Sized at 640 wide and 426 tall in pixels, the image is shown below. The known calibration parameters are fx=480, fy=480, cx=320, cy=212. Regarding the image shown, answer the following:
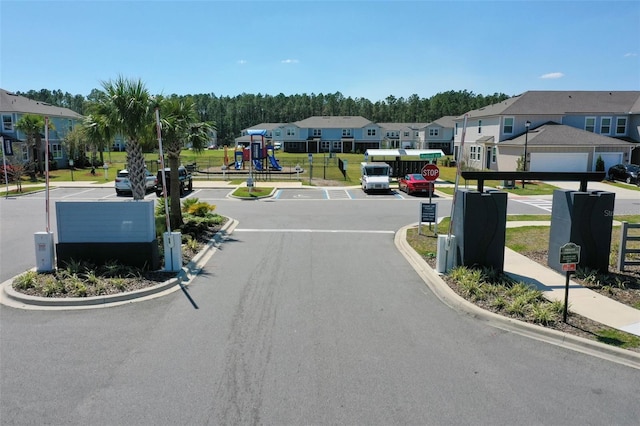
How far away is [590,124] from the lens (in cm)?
4784

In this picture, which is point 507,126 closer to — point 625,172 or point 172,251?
A: point 625,172

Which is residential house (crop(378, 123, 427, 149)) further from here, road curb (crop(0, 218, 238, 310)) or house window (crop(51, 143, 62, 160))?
road curb (crop(0, 218, 238, 310))

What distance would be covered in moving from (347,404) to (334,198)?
77.7 ft

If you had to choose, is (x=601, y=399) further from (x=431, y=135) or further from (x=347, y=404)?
(x=431, y=135)

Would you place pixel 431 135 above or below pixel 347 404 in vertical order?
above

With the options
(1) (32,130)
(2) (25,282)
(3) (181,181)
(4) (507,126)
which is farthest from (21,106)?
(4) (507,126)

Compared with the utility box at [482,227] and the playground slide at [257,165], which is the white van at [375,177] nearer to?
the playground slide at [257,165]

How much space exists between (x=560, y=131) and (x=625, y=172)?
6950 millimetres

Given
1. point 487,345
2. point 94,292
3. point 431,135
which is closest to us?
point 487,345

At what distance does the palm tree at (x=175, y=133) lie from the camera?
15521 millimetres

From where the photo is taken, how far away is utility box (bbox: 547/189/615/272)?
1170cm

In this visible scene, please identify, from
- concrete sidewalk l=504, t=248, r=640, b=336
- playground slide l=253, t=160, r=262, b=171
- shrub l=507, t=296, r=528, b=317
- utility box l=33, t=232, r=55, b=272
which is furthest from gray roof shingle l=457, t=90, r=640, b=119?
utility box l=33, t=232, r=55, b=272

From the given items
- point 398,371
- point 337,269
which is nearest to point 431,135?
point 337,269

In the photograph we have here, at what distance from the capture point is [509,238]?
54.7 ft
